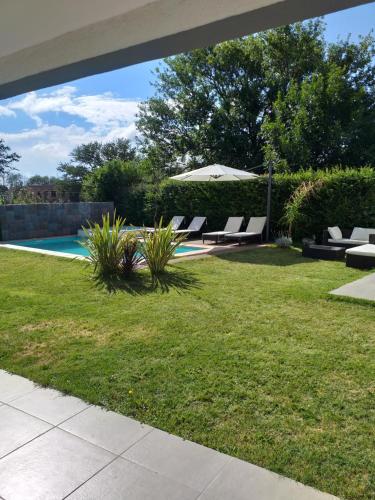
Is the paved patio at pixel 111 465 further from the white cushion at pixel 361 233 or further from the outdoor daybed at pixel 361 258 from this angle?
the white cushion at pixel 361 233

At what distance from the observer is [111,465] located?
2.44m

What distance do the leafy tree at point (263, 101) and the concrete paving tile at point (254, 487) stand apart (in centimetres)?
1980

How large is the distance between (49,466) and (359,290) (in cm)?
594

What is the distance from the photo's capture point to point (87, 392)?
336cm

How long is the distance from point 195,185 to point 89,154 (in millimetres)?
48345

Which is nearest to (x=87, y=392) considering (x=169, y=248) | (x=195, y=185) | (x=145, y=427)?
(x=145, y=427)

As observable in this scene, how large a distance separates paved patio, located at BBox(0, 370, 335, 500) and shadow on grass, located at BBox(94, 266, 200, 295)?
4.04m

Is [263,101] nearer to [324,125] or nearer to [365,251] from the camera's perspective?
[324,125]

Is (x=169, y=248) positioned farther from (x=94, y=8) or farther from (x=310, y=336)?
(x=94, y=8)

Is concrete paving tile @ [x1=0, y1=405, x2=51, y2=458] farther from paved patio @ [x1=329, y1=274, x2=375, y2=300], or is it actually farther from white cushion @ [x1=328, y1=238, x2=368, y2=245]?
white cushion @ [x1=328, y1=238, x2=368, y2=245]

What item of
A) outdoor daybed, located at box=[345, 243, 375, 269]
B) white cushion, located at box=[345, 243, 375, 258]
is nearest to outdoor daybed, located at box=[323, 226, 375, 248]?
white cushion, located at box=[345, 243, 375, 258]

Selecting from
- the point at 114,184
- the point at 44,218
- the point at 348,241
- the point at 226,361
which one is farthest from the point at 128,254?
the point at 114,184

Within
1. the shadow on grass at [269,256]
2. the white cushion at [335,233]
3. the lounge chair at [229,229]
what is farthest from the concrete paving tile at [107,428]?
the lounge chair at [229,229]

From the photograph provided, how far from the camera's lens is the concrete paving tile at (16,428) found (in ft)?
8.69
